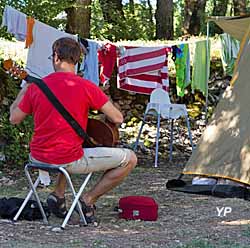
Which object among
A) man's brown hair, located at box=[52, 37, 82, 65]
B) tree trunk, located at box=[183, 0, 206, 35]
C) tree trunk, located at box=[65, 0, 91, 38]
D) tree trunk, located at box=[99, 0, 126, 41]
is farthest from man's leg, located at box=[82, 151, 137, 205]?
tree trunk, located at box=[183, 0, 206, 35]

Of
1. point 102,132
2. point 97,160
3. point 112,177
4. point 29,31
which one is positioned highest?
point 29,31

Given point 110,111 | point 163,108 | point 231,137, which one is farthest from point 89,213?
point 163,108

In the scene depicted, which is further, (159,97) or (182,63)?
(182,63)

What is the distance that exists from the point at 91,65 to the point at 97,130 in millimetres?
2895

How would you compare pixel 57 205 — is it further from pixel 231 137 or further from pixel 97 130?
pixel 231 137

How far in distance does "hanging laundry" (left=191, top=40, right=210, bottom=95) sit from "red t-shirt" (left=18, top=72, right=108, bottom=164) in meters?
4.22

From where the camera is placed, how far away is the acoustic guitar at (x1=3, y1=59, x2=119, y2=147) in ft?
14.0

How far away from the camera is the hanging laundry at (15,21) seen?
653 centimetres

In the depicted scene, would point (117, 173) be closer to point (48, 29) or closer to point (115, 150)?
point (115, 150)

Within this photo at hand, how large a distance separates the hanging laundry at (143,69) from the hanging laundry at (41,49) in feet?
4.80

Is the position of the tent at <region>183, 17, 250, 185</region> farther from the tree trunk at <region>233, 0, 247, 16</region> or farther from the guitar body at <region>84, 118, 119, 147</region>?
the tree trunk at <region>233, 0, 247, 16</region>

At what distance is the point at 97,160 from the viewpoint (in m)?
4.16

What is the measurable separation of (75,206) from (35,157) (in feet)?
1.40

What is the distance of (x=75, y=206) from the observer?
4.24 metres
